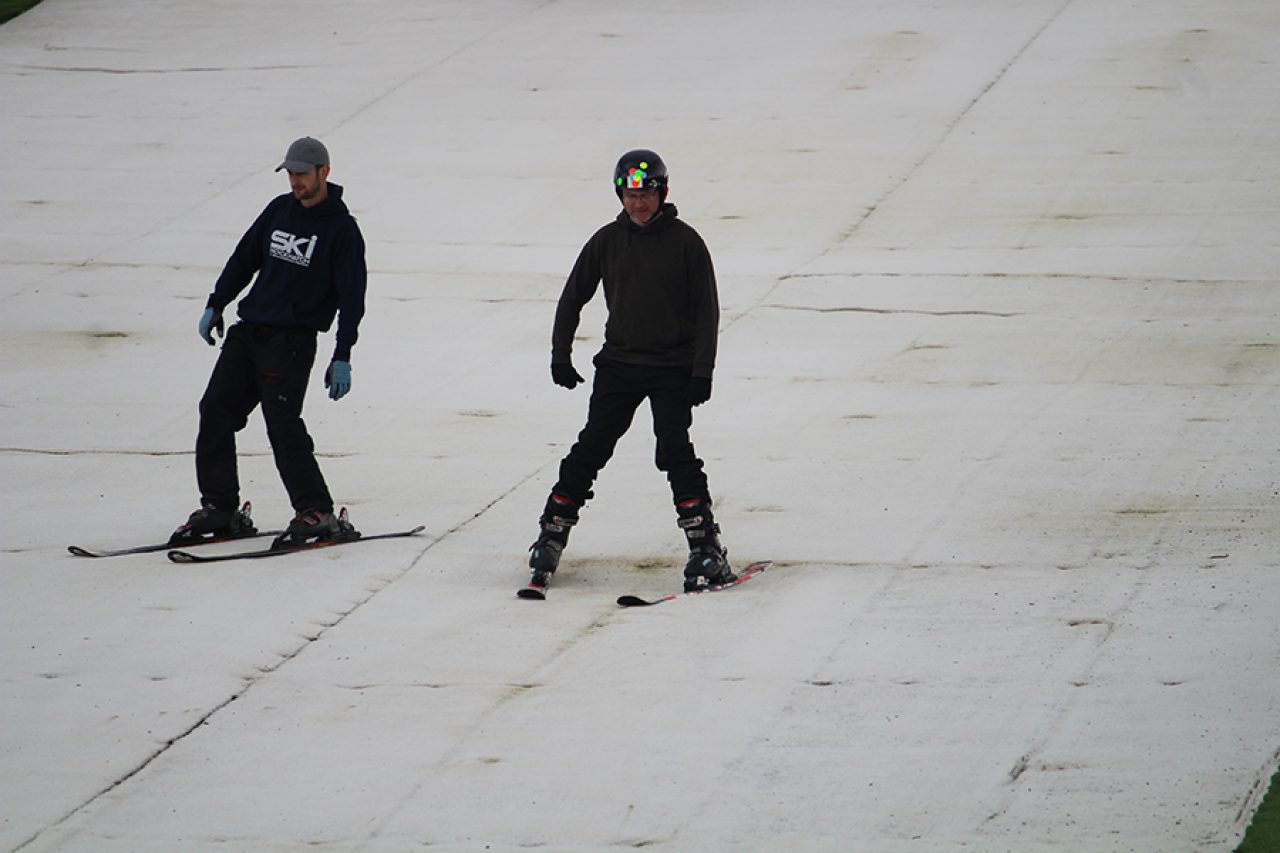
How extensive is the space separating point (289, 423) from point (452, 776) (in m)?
3.22

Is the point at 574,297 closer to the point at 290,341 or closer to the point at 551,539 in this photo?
the point at 551,539

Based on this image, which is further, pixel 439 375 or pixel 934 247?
pixel 934 247

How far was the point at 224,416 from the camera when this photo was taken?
30.9ft

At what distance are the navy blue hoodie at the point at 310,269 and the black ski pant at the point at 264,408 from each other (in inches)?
4.1

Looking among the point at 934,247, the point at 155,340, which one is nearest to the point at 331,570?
the point at 155,340

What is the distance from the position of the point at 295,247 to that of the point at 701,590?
261 centimetres

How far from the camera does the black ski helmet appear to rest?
8.27 meters

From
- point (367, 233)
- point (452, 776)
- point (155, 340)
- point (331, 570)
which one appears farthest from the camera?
point (367, 233)

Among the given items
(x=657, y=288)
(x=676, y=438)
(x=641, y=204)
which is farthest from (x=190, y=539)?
(x=641, y=204)

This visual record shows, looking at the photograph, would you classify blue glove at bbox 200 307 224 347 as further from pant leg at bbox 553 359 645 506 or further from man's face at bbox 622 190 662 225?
man's face at bbox 622 190 662 225

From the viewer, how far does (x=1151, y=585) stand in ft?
26.6

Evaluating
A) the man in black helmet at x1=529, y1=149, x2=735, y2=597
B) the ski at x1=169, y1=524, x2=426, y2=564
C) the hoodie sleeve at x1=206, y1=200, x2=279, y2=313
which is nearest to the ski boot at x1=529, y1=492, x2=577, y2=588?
the man in black helmet at x1=529, y1=149, x2=735, y2=597

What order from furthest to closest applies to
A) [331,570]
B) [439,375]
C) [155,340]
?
1. [155,340]
2. [439,375]
3. [331,570]

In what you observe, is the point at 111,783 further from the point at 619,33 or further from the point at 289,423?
the point at 619,33
